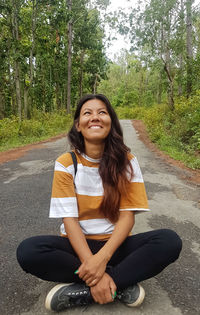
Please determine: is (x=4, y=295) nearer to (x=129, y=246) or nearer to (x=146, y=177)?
(x=129, y=246)

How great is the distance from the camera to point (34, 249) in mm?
1693

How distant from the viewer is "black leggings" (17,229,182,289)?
1701 millimetres

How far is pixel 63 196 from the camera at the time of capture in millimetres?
1848

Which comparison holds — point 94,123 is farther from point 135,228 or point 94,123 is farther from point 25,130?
point 25,130

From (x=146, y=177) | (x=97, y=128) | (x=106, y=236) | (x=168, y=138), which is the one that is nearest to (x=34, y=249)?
(x=106, y=236)

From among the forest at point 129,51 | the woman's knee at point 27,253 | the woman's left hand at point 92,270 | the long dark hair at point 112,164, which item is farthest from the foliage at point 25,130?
the woman's left hand at point 92,270

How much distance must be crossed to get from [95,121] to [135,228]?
5.71ft

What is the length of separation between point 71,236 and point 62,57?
2298 centimetres

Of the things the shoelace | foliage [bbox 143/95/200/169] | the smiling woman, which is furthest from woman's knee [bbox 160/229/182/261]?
foliage [bbox 143/95/200/169]

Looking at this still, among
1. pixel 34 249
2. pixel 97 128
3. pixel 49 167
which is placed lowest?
pixel 49 167

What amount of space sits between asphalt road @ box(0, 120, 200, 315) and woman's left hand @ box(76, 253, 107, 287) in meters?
0.31

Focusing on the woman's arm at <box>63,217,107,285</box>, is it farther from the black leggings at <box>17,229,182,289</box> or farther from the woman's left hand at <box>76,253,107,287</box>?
the black leggings at <box>17,229,182,289</box>

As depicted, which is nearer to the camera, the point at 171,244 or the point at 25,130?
the point at 171,244

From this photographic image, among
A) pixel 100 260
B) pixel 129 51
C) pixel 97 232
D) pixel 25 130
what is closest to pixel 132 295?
pixel 100 260
